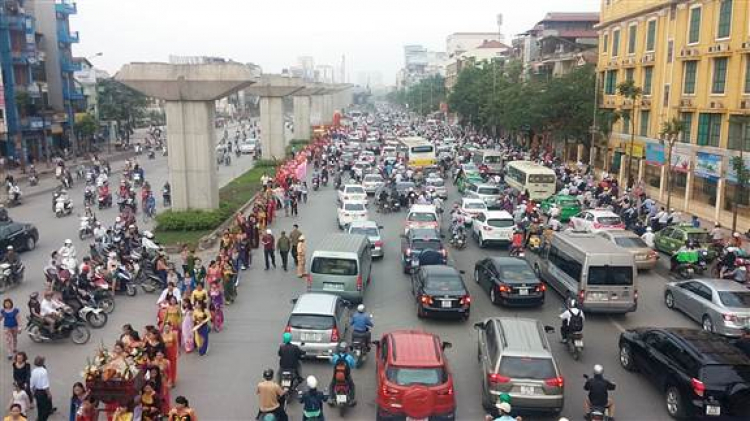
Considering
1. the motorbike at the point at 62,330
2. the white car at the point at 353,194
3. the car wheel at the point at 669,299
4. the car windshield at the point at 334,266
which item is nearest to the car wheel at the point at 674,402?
the car wheel at the point at 669,299

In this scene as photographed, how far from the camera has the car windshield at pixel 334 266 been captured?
722 inches

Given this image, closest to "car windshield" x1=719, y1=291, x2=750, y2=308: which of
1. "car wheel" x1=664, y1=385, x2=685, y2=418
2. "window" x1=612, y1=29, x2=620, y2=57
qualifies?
"car wheel" x1=664, y1=385, x2=685, y2=418

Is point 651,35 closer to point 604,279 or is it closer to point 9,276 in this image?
point 604,279

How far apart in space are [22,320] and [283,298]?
271 inches

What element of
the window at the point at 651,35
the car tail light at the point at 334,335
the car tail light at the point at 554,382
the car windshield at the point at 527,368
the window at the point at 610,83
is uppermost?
the window at the point at 651,35

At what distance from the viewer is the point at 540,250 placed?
2536 centimetres

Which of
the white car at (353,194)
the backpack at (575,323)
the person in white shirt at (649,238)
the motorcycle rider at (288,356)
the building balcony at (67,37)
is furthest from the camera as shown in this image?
the building balcony at (67,37)

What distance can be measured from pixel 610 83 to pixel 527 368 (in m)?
40.2

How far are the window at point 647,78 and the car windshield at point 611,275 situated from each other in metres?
27.1

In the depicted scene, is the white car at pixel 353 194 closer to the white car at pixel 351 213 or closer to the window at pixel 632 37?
the white car at pixel 351 213

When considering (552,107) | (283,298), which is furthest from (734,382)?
(552,107)

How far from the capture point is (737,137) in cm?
3112

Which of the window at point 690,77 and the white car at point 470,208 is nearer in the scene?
the white car at point 470,208

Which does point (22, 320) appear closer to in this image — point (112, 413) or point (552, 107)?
point (112, 413)
